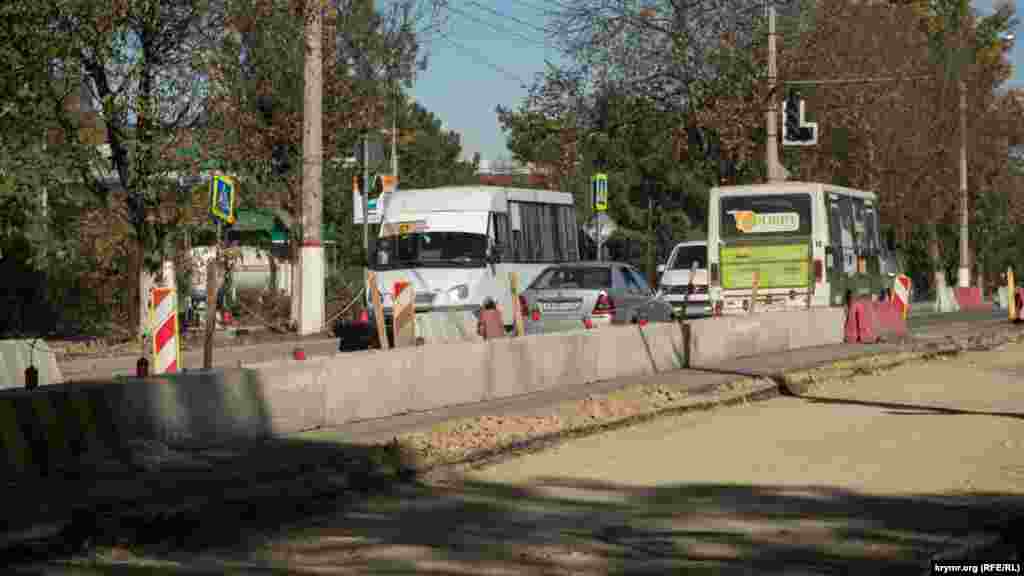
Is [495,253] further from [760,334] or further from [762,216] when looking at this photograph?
[762,216]

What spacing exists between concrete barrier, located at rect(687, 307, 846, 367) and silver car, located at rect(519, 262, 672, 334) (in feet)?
9.09

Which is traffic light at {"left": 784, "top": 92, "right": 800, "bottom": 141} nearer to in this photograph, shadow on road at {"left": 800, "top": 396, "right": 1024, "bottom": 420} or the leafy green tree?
shadow on road at {"left": 800, "top": 396, "right": 1024, "bottom": 420}

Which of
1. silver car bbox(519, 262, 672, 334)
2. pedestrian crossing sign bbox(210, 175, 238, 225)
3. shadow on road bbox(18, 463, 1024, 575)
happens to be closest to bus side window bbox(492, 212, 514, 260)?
silver car bbox(519, 262, 672, 334)

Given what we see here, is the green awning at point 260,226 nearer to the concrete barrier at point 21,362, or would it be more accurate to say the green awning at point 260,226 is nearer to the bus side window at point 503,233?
the bus side window at point 503,233

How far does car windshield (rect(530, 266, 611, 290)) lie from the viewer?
96.7ft

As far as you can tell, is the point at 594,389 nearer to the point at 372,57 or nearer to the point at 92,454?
the point at 92,454

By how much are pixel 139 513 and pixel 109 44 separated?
1715 cm

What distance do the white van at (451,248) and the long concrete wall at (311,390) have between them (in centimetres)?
675

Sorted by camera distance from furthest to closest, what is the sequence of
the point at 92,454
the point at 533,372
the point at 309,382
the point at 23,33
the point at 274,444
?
1. the point at 23,33
2. the point at 533,372
3. the point at 309,382
4. the point at 274,444
5. the point at 92,454

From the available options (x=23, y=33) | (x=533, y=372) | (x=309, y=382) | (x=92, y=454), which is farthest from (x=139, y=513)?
(x=23, y=33)

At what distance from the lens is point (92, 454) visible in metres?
11.9

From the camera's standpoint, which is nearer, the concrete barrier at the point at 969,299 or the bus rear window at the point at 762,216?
the bus rear window at the point at 762,216

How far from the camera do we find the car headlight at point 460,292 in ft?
98.8

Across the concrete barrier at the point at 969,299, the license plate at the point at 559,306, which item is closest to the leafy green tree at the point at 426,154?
the concrete barrier at the point at 969,299
